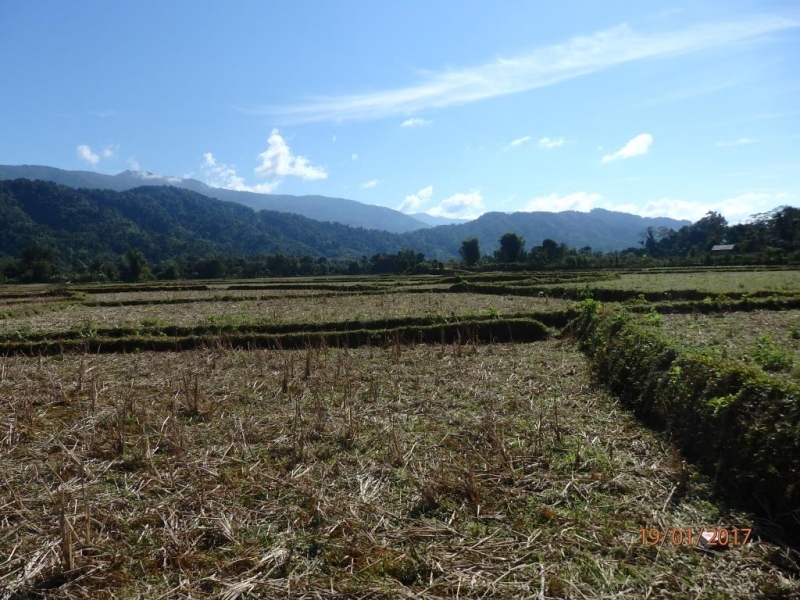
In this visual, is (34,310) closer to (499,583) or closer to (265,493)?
(265,493)

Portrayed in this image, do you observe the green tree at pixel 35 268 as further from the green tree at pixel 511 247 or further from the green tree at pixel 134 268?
Answer: the green tree at pixel 511 247

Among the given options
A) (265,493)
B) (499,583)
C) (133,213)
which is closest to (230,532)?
(265,493)

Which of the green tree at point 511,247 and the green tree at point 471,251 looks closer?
the green tree at point 511,247

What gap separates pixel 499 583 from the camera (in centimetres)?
403

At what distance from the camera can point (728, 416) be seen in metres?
5.69

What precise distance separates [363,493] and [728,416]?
13.5ft

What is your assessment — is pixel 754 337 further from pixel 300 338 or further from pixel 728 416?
pixel 300 338

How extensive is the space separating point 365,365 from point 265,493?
6771 millimetres

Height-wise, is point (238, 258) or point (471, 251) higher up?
point (471, 251)

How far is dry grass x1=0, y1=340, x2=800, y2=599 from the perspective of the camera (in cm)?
410
